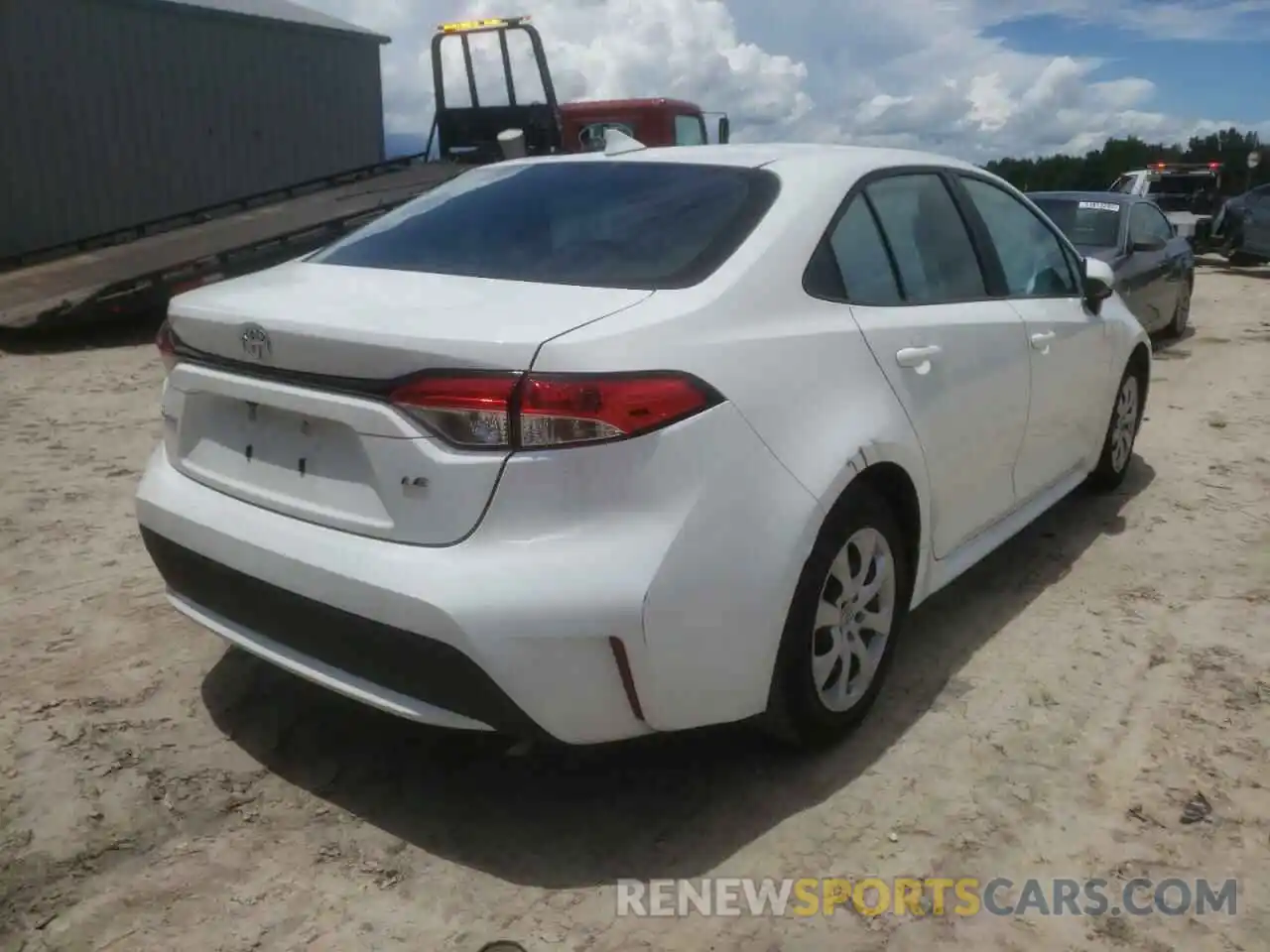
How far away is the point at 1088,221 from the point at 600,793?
6.95m

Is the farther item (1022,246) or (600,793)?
(1022,246)

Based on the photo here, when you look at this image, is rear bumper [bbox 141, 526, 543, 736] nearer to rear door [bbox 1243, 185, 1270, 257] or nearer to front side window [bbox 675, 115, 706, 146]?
front side window [bbox 675, 115, 706, 146]

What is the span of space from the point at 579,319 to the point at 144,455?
13.3 feet

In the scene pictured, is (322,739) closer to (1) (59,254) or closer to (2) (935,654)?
(2) (935,654)

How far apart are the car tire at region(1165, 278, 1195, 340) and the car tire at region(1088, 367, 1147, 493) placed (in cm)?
503

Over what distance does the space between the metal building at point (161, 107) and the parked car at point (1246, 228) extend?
44.8 ft

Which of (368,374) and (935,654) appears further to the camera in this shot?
(935,654)

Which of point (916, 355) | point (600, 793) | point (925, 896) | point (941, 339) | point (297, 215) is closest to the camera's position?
point (925, 896)

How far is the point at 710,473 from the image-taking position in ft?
7.50

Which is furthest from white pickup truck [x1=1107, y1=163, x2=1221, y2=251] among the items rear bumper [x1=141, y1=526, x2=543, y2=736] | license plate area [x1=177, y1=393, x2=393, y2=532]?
rear bumper [x1=141, y1=526, x2=543, y2=736]

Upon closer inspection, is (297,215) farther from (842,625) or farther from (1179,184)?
(1179,184)

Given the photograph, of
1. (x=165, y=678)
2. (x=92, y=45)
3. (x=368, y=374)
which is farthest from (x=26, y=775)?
(x=92, y=45)

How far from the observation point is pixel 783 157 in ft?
10.2

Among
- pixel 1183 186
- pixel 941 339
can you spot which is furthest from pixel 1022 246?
pixel 1183 186
